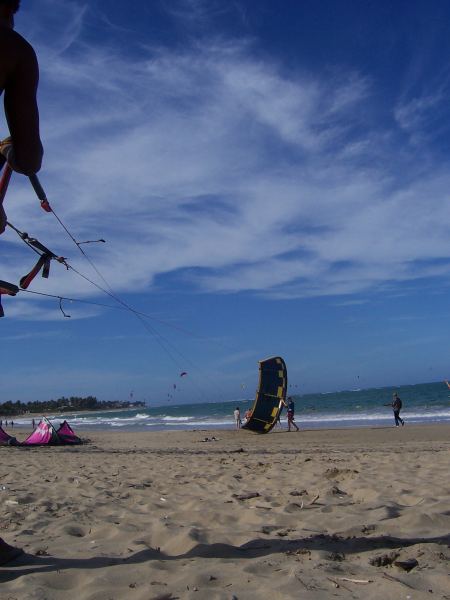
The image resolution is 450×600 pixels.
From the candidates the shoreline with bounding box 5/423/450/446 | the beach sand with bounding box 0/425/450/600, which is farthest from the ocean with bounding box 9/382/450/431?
the beach sand with bounding box 0/425/450/600

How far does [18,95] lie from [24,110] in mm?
73

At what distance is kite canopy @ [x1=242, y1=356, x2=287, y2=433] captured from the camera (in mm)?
22859

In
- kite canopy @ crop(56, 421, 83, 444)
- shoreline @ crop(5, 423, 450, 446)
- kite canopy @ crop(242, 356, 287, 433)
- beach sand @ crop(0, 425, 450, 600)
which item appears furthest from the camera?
kite canopy @ crop(242, 356, 287, 433)

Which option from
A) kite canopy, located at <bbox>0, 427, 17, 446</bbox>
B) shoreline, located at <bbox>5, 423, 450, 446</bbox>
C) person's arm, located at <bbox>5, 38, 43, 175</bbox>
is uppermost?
person's arm, located at <bbox>5, 38, 43, 175</bbox>

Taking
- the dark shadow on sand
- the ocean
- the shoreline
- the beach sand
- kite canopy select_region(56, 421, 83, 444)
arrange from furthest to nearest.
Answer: the ocean
the shoreline
kite canopy select_region(56, 421, 83, 444)
the dark shadow on sand
the beach sand

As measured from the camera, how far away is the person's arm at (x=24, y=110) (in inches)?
90.4

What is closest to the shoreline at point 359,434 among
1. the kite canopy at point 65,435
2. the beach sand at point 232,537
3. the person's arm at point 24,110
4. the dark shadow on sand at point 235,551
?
the kite canopy at point 65,435

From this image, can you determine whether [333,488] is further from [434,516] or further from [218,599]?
[218,599]

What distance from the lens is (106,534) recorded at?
3.56 metres

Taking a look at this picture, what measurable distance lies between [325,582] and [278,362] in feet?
69.3

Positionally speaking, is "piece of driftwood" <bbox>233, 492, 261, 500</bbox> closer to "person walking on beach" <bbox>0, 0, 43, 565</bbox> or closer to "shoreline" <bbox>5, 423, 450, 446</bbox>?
"person walking on beach" <bbox>0, 0, 43, 565</bbox>

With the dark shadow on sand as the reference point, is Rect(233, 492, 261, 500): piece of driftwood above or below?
below

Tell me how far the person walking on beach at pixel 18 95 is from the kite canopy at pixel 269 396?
812 inches

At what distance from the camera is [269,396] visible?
2331 cm
